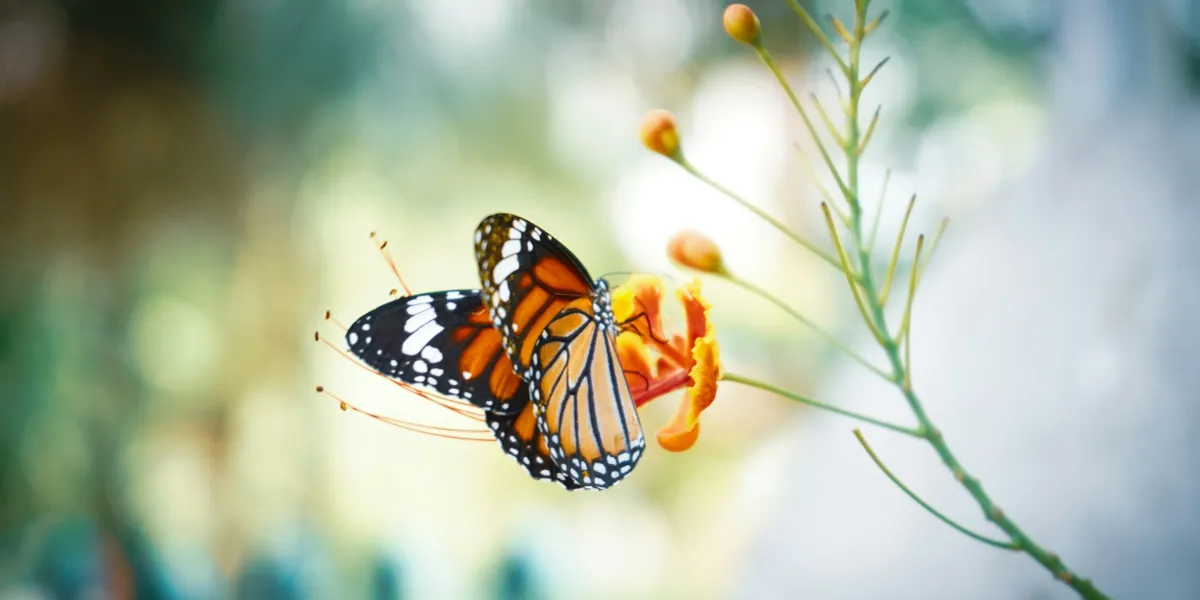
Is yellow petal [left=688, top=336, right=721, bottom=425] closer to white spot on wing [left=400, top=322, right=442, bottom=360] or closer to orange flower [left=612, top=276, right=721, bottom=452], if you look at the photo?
orange flower [left=612, top=276, right=721, bottom=452]

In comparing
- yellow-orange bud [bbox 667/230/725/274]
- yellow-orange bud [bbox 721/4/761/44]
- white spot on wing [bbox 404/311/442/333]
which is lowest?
white spot on wing [bbox 404/311/442/333]

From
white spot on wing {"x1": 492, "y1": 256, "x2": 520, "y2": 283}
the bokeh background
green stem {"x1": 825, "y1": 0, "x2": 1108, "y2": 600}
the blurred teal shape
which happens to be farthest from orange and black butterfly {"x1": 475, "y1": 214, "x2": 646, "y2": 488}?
the blurred teal shape

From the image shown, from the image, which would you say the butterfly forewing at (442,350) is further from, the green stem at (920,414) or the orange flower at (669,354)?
the green stem at (920,414)

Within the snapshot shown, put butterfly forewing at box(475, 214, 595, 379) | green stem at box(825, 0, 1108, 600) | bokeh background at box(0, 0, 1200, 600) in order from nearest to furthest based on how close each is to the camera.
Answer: green stem at box(825, 0, 1108, 600) < butterfly forewing at box(475, 214, 595, 379) < bokeh background at box(0, 0, 1200, 600)

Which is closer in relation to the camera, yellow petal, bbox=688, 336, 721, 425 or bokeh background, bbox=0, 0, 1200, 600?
yellow petal, bbox=688, 336, 721, 425

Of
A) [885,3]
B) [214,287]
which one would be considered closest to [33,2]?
[214,287]

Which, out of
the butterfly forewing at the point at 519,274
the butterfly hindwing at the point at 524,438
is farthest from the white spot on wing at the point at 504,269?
the butterfly hindwing at the point at 524,438
